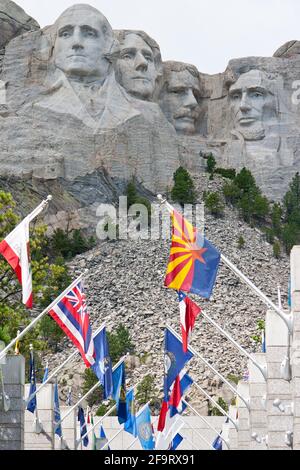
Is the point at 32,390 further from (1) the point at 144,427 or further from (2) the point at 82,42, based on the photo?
(2) the point at 82,42

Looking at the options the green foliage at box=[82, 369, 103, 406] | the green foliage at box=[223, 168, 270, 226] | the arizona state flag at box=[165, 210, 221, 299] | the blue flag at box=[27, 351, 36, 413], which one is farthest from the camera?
the green foliage at box=[223, 168, 270, 226]

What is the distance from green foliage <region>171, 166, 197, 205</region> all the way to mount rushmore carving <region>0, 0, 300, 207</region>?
1.60 meters

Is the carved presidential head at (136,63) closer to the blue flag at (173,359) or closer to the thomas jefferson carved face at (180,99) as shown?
the thomas jefferson carved face at (180,99)

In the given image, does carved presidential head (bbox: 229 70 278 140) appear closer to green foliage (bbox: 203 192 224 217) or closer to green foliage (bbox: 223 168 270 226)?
green foliage (bbox: 223 168 270 226)

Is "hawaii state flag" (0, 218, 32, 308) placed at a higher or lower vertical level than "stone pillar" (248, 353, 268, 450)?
higher

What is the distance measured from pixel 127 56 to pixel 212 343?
2103 cm

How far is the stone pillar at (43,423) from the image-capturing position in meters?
44.7

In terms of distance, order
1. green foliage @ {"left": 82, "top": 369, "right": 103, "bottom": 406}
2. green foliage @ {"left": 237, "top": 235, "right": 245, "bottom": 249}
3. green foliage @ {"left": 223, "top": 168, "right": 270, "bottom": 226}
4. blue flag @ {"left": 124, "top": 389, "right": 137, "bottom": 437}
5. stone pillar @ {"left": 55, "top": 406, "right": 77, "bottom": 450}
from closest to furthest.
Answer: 1. blue flag @ {"left": 124, "top": 389, "right": 137, "bottom": 437}
2. stone pillar @ {"left": 55, "top": 406, "right": 77, "bottom": 450}
3. green foliage @ {"left": 82, "top": 369, "right": 103, "bottom": 406}
4. green foliage @ {"left": 237, "top": 235, "right": 245, "bottom": 249}
5. green foliage @ {"left": 223, "top": 168, "right": 270, "bottom": 226}

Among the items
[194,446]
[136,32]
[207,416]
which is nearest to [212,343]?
[207,416]

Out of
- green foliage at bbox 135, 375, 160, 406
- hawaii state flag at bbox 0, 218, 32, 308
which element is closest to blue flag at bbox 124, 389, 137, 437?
hawaii state flag at bbox 0, 218, 32, 308

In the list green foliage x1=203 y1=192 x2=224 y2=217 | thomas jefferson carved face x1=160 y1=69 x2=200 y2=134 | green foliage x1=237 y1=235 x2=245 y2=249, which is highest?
thomas jefferson carved face x1=160 y1=69 x2=200 y2=134

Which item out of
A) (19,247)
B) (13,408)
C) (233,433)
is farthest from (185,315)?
(233,433)

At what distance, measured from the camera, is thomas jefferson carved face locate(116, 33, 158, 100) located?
97.2 meters

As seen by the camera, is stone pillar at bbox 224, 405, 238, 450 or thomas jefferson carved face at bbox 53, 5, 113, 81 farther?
thomas jefferson carved face at bbox 53, 5, 113, 81
